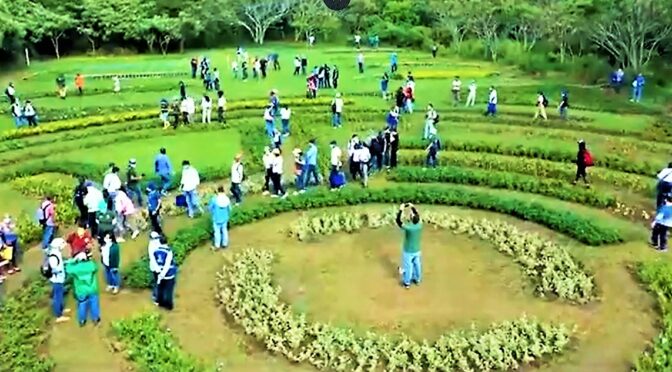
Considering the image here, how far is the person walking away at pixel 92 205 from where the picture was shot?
20.7 meters

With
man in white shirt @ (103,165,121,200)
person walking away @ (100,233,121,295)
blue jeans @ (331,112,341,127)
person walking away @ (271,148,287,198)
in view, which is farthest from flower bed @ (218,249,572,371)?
blue jeans @ (331,112,341,127)

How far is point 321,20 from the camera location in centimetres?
6900

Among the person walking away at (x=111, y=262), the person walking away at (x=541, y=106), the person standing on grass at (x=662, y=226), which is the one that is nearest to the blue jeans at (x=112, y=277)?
the person walking away at (x=111, y=262)

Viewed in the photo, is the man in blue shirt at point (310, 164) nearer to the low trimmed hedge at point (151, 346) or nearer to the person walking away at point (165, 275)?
the person walking away at point (165, 275)

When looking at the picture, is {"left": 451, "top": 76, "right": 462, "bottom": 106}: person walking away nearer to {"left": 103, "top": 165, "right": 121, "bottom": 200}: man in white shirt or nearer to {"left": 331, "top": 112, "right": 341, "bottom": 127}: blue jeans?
{"left": 331, "top": 112, "right": 341, "bottom": 127}: blue jeans

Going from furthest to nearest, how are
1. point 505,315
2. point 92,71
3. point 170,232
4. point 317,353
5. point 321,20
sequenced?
point 321,20 → point 92,71 → point 170,232 → point 505,315 → point 317,353

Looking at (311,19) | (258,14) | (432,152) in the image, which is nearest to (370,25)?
(311,19)

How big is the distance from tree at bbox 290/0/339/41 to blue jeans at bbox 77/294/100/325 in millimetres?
53749

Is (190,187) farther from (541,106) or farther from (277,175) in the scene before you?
(541,106)

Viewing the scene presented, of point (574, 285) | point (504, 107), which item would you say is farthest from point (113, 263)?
point (504, 107)

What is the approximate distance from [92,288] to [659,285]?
1213 cm

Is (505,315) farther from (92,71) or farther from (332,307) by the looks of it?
(92,71)

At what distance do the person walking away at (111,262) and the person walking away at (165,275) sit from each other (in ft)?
3.74

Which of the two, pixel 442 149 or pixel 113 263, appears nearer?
pixel 113 263
